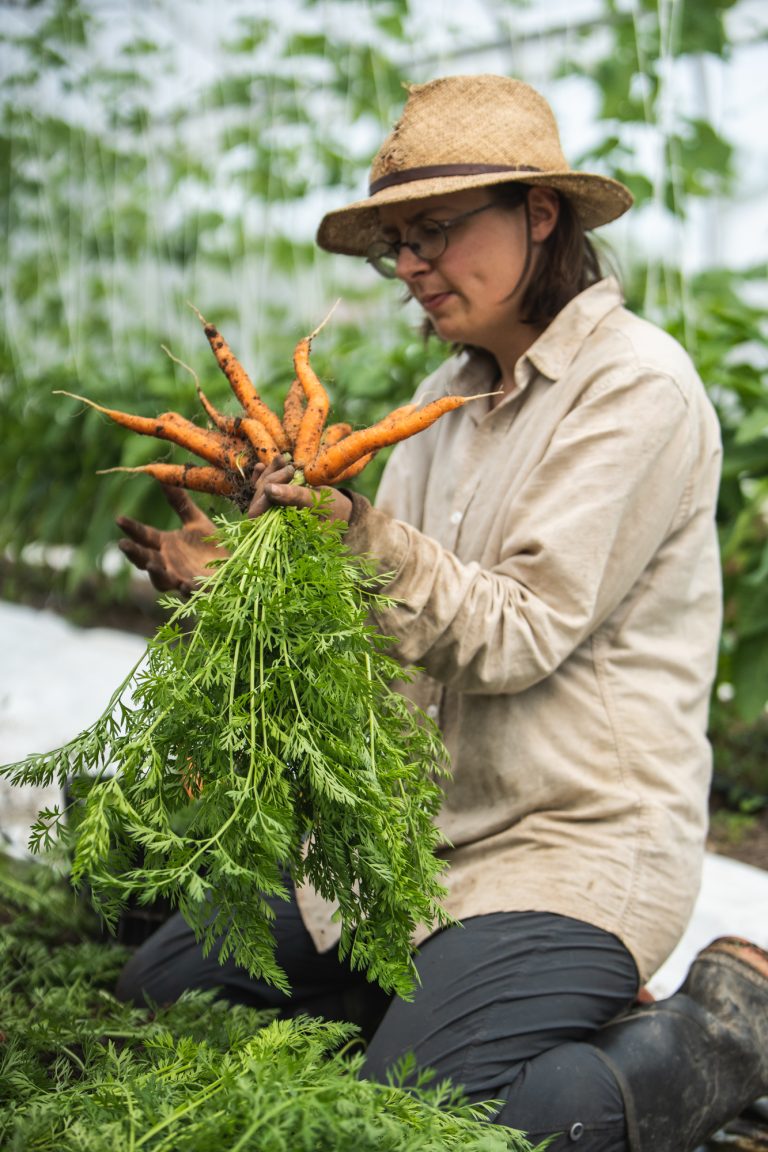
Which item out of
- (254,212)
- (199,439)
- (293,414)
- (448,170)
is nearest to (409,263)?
(448,170)

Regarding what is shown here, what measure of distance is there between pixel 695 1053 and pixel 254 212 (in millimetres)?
7479

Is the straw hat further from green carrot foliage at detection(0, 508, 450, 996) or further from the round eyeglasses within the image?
green carrot foliage at detection(0, 508, 450, 996)

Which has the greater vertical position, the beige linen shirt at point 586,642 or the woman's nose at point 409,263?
the woman's nose at point 409,263

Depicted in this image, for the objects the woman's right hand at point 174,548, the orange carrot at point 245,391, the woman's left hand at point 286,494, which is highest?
the orange carrot at point 245,391

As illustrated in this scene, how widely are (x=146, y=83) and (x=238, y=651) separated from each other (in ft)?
18.8

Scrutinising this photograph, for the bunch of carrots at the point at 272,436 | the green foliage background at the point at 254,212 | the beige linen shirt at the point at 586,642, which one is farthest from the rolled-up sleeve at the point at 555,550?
the green foliage background at the point at 254,212

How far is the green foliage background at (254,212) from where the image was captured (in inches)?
139

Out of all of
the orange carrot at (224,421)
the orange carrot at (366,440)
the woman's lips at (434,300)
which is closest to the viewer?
the orange carrot at (366,440)

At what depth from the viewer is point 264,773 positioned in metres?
1.30

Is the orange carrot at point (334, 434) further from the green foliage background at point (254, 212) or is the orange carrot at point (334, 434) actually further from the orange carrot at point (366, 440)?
the green foliage background at point (254, 212)

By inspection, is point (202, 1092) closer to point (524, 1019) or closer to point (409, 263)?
point (524, 1019)

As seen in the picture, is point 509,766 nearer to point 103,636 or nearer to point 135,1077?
point 135,1077

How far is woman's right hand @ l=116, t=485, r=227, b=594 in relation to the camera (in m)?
1.76

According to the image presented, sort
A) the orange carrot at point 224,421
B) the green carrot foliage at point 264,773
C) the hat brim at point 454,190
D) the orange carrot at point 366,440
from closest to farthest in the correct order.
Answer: the green carrot foliage at point 264,773 → the orange carrot at point 366,440 → the orange carrot at point 224,421 → the hat brim at point 454,190
